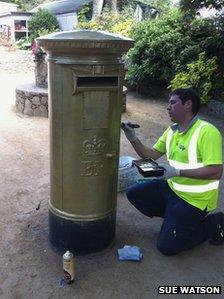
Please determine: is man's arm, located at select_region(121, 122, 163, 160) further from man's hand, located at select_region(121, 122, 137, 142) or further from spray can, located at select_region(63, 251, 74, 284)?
spray can, located at select_region(63, 251, 74, 284)

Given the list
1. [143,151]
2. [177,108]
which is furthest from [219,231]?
[177,108]

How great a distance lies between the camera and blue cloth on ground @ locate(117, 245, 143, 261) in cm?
319

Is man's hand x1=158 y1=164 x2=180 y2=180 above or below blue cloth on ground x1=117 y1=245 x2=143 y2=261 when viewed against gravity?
above

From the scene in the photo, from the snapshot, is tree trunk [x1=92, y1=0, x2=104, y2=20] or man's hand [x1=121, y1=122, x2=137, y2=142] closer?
man's hand [x1=121, y1=122, x2=137, y2=142]

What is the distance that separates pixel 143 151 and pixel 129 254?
960mm

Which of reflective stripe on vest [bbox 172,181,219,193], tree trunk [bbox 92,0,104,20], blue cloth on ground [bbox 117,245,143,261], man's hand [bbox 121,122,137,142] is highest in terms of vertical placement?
tree trunk [bbox 92,0,104,20]

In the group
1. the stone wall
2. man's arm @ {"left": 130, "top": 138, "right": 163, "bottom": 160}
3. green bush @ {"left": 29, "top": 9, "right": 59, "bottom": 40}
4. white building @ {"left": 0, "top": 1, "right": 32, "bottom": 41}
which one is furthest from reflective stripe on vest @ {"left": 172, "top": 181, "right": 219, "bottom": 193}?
white building @ {"left": 0, "top": 1, "right": 32, "bottom": 41}

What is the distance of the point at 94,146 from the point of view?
2.94 metres

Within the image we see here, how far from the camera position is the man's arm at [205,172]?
9.71 feet

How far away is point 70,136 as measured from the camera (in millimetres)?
2904

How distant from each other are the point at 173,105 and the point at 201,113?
6.03m

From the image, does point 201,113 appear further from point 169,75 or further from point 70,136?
point 70,136

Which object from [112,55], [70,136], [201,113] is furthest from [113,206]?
[201,113]

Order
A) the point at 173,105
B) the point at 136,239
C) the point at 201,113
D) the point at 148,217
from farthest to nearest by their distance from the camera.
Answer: the point at 201,113 → the point at 148,217 → the point at 136,239 → the point at 173,105
